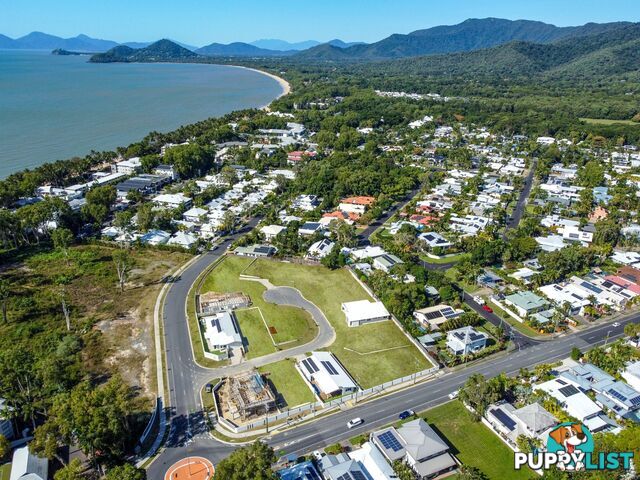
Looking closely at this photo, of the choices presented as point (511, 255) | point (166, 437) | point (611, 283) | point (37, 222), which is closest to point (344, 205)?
point (511, 255)

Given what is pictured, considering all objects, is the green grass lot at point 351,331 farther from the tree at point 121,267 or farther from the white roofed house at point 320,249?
the tree at point 121,267

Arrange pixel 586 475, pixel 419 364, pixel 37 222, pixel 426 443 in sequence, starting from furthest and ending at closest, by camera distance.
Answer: pixel 37 222
pixel 419 364
pixel 426 443
pixel 586 475

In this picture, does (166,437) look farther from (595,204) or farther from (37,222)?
(595,204)

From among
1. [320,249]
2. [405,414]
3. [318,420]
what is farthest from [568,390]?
[320,249]

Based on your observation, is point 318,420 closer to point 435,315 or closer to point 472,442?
point 472,442

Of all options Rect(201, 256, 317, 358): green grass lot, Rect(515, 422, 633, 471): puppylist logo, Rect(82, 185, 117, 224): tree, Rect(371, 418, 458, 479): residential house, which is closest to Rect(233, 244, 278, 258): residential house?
Rect(201, 256, 317, 358): green grass lot

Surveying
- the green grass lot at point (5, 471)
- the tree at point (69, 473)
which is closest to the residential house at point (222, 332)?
the tree at point (69, 473)

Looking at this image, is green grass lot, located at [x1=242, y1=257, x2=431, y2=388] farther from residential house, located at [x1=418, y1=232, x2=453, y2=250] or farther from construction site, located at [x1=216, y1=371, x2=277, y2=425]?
residential house, located at [x1=418, y1=232, x2=453, y2=250]
